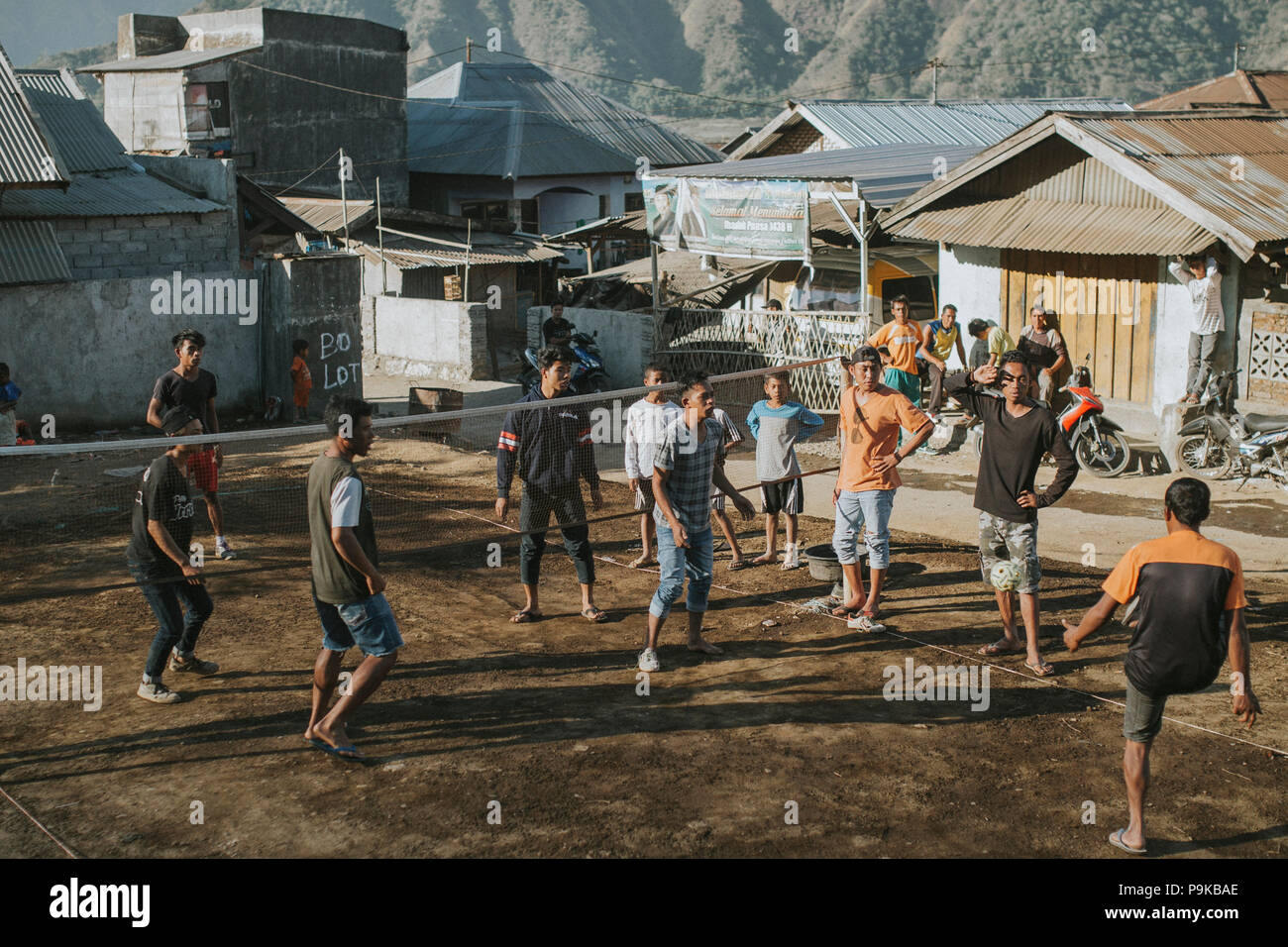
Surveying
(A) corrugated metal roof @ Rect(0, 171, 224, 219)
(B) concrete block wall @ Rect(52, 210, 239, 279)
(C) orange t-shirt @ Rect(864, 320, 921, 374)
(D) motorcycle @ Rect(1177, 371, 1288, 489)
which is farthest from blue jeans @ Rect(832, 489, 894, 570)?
(A) corrugated metal roof @ Rect(0, 171, 224, 219)

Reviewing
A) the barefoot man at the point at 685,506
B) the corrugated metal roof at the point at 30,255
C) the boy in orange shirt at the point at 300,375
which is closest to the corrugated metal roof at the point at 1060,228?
the barefoot man at the point at 685,506

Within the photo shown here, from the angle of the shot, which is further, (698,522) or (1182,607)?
(698,522)

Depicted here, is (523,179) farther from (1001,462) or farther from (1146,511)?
(1001,462)

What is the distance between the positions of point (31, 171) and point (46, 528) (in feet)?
25.8

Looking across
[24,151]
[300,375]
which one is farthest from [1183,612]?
[24,151]

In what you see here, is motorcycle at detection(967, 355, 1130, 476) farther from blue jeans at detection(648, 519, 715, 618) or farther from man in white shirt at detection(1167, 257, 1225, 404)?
blue jeans at detection(648, 519, 715, 618)

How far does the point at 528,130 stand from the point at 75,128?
2118 centimetres

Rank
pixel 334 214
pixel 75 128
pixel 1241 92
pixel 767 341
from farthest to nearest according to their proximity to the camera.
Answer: pixel 1241 92, pixel 334 214, pixel 75 128, pixel 767 341

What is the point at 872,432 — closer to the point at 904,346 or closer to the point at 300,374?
the point at 904,346

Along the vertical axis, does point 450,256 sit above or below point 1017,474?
above

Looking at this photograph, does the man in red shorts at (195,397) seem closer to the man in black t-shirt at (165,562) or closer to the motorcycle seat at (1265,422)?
the man in black t-shirt at (165,562)

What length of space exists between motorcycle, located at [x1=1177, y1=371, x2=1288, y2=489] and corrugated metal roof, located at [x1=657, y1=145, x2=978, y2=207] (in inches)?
242

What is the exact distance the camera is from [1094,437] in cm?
1504

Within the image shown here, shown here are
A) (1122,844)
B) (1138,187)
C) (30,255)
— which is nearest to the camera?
(1122,844)
